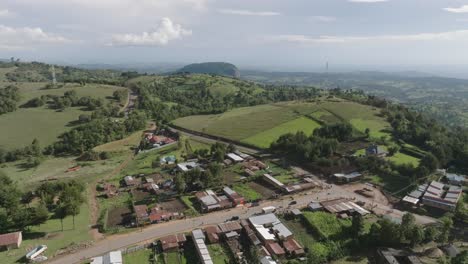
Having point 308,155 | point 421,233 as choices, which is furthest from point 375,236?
point 308,155

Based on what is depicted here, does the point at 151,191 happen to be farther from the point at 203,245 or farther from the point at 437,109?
the point at 437,109

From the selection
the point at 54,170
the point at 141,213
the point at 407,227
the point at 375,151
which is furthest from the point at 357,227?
the point at 54,170

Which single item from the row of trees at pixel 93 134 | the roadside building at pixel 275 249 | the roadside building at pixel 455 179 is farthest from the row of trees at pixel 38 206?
the roadside building at pixel 455 179

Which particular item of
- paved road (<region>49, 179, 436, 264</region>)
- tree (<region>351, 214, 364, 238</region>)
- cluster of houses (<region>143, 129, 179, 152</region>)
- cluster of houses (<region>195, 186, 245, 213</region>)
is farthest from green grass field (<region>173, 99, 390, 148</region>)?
tree (<region>351, 214, 364, 238</region>)

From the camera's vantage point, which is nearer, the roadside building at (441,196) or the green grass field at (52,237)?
the green grass field at (52,237)

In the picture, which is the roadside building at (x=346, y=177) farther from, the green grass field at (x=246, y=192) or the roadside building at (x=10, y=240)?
the roadside building at (x=10, y=240)
